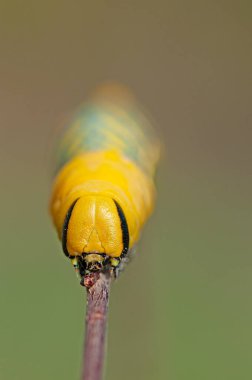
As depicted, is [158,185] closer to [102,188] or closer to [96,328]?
[102,188]

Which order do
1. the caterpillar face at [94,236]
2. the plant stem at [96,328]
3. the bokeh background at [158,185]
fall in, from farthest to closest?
the bokeh background at [158,185], the caterpillar face at [94,236], the plant stem at [96,328]

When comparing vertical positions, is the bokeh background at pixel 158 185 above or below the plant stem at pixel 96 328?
above

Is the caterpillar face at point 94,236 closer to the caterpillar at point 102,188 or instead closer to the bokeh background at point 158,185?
the caterpillar at point 102,188

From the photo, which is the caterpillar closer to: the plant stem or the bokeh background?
the plant stem

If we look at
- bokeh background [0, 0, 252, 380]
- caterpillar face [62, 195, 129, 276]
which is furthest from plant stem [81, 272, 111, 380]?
bokeh background [0, 0, 252, 380]

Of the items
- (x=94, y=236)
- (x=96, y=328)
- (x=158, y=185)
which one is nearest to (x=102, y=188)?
(x=94, y=236)

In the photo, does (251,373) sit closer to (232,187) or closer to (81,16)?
(232,187)

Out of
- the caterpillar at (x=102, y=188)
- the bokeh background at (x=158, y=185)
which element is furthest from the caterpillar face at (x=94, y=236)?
the bokeh background at (x=158, y=185)
